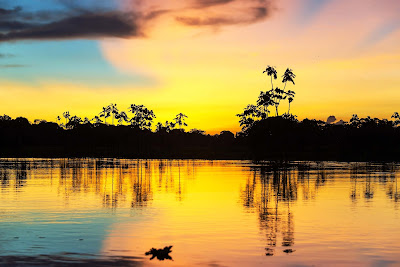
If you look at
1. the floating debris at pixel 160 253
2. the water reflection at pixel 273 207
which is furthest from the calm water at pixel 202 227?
the floating debris at pixel 160 253

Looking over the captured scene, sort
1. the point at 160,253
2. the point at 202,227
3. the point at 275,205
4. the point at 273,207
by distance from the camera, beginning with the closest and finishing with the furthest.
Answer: the point at 160,253 < the point at 202,227 < the point at 273,207 < the point at 275,205

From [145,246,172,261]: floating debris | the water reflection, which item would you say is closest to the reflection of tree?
the water reflection

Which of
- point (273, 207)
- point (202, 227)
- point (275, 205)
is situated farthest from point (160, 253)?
point (275, 205)

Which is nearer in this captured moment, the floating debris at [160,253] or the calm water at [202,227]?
the floating debris at [160,253]

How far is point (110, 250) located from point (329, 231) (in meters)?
9.26

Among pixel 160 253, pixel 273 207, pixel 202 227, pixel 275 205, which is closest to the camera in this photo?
pixel 160 253

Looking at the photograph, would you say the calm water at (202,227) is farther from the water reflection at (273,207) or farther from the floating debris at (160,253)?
the floating debris at (160,253)

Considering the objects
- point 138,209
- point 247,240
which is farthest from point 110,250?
point 138,209

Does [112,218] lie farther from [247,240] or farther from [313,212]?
[313,212]

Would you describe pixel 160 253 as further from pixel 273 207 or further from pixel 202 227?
pixel 273 207

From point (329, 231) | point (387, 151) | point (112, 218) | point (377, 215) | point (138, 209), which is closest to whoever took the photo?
point (329, 231)

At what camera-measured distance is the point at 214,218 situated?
86.0 feet

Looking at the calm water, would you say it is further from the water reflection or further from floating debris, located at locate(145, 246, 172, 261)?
floating debris, located at locate(145, 246, 172, 261)

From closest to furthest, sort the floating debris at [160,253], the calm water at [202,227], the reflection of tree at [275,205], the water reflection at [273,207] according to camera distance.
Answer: the floating debris at [160,253], the calm water at [202,227], the water reflection at [273,207], the reflection of tree at [275,205]
